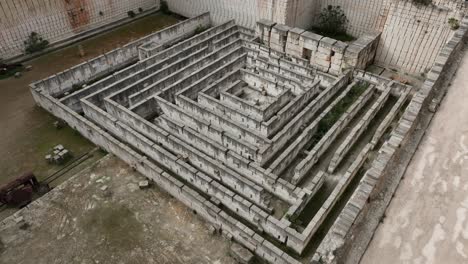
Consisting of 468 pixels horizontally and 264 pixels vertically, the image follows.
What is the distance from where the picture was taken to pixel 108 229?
13.3m

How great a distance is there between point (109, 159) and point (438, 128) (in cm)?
1414

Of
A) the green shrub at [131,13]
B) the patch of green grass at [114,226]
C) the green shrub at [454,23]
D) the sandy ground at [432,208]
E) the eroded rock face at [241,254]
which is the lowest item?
the patch of green grass at [114,226]

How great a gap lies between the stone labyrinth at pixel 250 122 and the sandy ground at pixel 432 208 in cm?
132

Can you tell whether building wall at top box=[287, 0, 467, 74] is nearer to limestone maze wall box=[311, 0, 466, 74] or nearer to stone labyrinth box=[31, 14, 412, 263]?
limestone maze wall box=[311, 0, 466, 74]

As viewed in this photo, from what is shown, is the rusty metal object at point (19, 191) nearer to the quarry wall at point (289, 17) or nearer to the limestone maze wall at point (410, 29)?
the quarry wall at point (289, 17)

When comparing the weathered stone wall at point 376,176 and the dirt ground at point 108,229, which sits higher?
the weathered stone wall at point 376,176

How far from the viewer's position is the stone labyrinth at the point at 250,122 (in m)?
13.1

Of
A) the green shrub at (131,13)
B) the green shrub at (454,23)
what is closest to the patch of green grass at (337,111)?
the green shrub at (454,23)

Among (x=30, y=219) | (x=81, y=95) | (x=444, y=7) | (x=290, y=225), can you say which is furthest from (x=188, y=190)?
(x=444, y=7)

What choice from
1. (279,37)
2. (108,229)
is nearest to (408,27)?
(279,37)

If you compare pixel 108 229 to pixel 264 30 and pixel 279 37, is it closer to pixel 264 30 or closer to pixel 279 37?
pixel 279 37

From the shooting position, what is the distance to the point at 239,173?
1477 cm

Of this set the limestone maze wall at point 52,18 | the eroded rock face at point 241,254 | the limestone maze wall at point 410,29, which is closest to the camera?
the eroded rock face at point 241,254

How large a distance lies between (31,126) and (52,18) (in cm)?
1031
